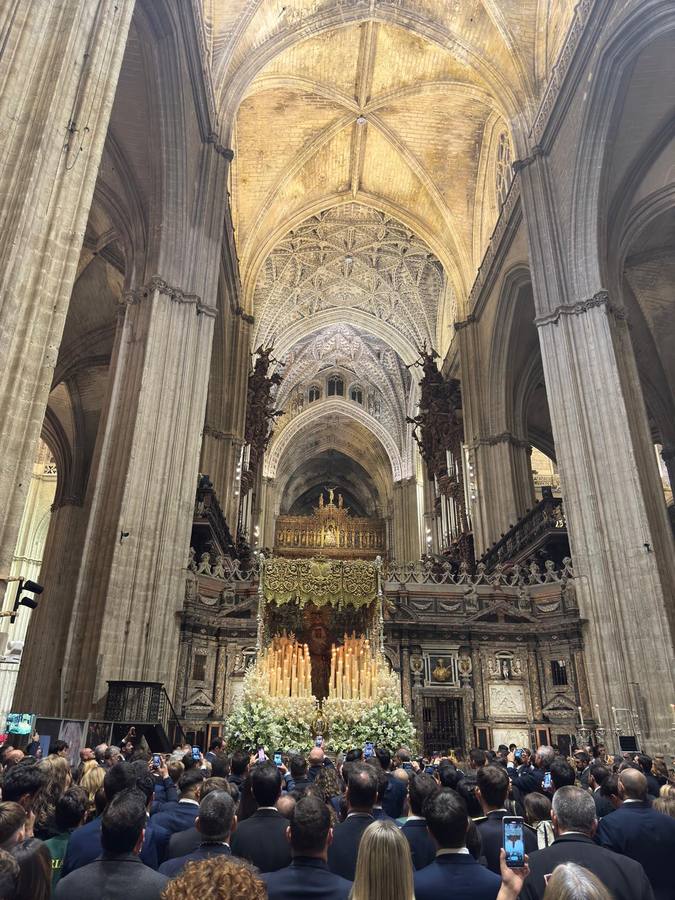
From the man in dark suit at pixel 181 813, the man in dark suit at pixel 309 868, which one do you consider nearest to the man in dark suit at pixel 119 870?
the man in dark suit at pixel 309 868

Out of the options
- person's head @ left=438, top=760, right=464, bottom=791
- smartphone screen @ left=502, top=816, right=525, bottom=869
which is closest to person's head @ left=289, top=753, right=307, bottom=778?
person's head @ left=438, top=760, right=464, bottom=791

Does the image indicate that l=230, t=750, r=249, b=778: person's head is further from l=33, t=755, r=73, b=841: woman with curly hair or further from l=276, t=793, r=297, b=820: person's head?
l=276, t=793, r=297, b=820: person's head

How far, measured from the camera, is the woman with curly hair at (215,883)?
1.43 meters

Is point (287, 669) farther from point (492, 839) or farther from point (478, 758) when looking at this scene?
point (492, 839)

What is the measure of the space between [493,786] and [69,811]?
1964 mm

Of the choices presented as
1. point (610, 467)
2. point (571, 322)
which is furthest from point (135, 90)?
point (610, 467)

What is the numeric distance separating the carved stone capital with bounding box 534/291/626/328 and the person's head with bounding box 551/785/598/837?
13.0m

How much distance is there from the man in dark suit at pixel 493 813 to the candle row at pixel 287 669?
7506 mm

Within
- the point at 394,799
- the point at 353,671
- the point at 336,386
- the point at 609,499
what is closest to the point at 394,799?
the point at 394,799

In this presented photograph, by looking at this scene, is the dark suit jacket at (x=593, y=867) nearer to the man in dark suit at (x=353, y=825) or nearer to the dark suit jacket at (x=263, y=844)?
the man in dark suit at (x=353, y=825)

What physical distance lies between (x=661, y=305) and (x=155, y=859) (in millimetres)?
20667

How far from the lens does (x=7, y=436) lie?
5.66 m

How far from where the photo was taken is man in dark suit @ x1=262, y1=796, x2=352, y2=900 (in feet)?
6.59

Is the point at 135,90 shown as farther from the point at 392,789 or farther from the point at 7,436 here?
the point at 392,789
